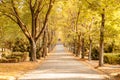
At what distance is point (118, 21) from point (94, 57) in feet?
84.4

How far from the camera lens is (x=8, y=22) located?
1639 inches

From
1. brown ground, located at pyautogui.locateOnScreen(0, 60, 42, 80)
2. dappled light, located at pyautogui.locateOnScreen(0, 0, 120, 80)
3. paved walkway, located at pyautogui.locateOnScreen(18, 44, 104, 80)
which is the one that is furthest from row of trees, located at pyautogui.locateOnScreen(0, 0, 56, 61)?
paved walkway, located at pyautogui.locateOnScreen(18, 44, 104, 80)

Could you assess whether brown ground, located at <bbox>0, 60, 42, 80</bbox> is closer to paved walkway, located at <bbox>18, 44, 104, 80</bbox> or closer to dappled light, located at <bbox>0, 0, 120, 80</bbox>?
dappled light, located at <bbox>0, 0, 120, 80</bbox>

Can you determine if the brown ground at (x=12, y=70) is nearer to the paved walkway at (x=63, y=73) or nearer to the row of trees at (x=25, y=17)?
the paved walkway at (x=63, y=73)

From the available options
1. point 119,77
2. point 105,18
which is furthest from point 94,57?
point 119,77

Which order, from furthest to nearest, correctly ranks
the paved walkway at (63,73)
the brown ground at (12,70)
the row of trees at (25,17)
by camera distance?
1. the row of trees at (25,17)
2. the brown ground at (12,70)
3. the paved walkway at (63,73)

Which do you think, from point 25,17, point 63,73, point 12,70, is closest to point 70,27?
point 25,17

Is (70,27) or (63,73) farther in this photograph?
(70,27)

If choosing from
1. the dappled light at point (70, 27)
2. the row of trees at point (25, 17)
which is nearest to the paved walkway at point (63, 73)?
the dappled light at point (70, 27)

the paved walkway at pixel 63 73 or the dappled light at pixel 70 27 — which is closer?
the paved walkway at pixel 63 73

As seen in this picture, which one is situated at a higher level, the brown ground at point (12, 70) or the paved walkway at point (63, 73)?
the brown ground at point (12, 70)

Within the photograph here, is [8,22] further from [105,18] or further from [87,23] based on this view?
[105,18]

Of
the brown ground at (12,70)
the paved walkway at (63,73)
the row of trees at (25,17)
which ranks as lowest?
the paved walkway at (63,73)

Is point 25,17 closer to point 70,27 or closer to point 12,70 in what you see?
point 12,70
